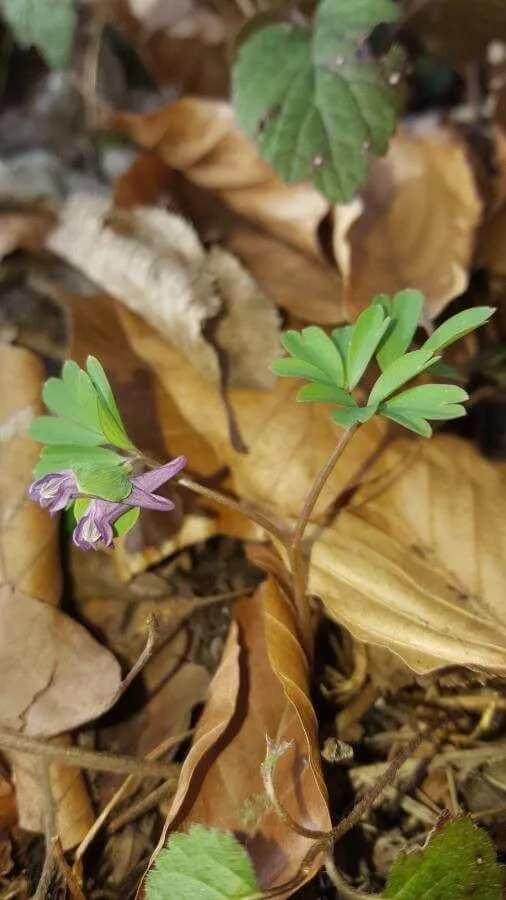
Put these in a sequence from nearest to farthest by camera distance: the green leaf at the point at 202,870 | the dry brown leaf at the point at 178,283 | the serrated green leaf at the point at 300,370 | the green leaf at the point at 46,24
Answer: the green leaf at the point at 202,870 → the serrated green leaf at the point at 300,370 → the dry brown leaf at the point at 178,283 → the green leaf at the point at 46,24

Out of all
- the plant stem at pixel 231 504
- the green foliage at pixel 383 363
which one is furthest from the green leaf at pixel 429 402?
the plant stem at pixel 231 504

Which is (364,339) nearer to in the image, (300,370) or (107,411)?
(300,370)

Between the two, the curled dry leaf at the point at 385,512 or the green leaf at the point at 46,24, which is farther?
the green leaf at the point at 46,24

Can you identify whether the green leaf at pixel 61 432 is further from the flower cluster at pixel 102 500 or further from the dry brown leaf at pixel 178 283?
the dry brown leaf at pixel 178 283

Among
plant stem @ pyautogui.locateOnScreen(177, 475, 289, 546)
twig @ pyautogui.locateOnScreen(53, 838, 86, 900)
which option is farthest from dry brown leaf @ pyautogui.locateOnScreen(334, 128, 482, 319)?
twig @ pyautogui.locateOnScreen(53, 838, 86, 900)

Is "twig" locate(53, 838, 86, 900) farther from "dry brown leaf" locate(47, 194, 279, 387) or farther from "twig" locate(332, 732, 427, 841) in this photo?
"dry brown leaf" locate(47, 194, 279, 387)

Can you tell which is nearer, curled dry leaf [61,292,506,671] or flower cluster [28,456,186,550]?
flower cluster [28,456,186,550]
